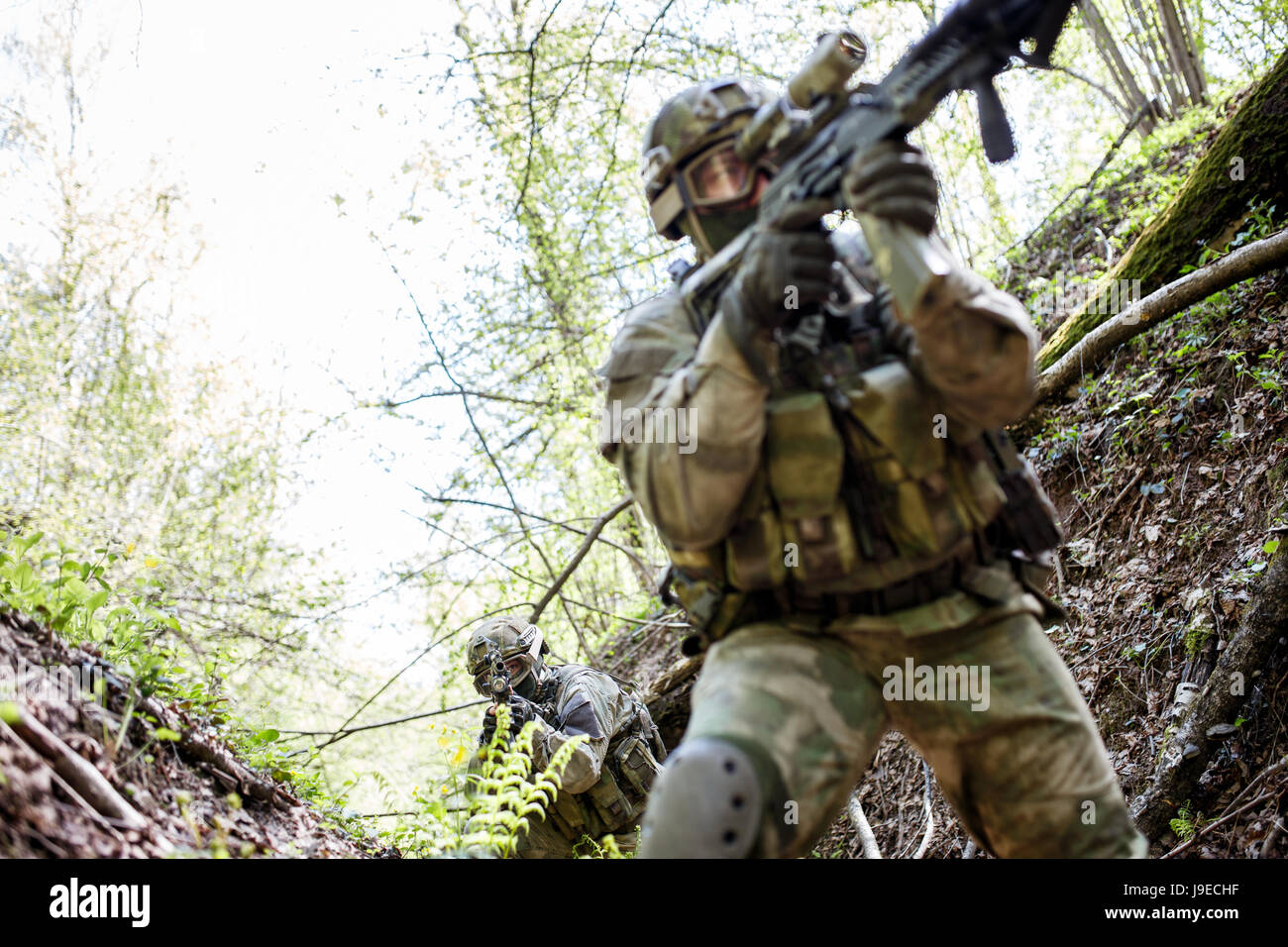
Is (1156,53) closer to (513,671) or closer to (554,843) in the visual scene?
(513,671)

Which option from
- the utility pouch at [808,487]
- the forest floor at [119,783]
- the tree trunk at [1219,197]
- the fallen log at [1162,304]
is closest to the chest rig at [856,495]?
the utility pouch at [808,487]

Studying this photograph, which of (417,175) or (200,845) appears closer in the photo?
(200,845)

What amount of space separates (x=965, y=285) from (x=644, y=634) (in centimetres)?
773

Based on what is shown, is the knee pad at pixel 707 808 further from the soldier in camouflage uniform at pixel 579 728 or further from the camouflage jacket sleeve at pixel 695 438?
the soldier in camouflage uniform at pixel 579 728

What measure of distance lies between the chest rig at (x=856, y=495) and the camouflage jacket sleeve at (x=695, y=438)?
0.10 m

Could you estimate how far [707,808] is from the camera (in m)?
1.76

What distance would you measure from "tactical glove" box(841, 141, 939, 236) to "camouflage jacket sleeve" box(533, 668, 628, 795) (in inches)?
181

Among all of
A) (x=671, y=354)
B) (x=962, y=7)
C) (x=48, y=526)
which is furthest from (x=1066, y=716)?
(x=48, y=526)

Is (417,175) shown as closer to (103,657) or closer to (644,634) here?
(644,634)

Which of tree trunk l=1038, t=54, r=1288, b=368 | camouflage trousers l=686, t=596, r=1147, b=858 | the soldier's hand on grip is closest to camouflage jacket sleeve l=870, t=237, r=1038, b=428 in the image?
the soldier's hand on grip

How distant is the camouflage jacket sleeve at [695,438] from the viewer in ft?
6.27

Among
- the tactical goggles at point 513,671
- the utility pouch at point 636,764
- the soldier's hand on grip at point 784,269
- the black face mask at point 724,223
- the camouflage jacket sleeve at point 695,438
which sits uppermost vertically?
the black face mask at point 724,223

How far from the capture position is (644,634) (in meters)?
9.27

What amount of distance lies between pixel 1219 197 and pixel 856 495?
14.3ft
